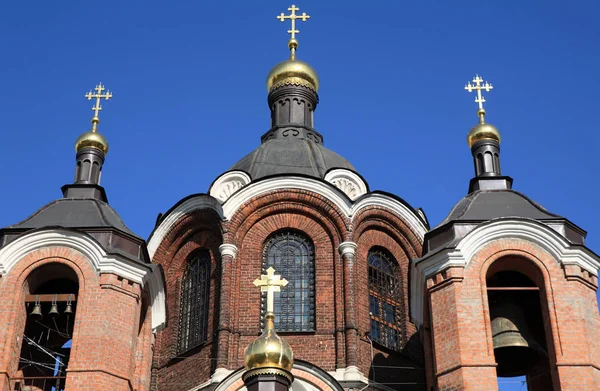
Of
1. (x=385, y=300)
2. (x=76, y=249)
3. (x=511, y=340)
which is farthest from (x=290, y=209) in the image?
(x=511, y=340)

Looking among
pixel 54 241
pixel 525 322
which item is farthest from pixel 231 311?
pixel 525 322

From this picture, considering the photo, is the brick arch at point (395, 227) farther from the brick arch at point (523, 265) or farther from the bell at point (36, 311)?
the bell at point (36, 311)

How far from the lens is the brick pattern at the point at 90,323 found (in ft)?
65.4

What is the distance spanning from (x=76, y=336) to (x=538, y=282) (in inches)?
278

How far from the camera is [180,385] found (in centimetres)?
2362

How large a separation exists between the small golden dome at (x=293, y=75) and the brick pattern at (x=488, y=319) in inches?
384

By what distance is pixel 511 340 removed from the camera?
2050 centimetres

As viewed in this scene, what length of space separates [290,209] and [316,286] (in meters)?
1.70

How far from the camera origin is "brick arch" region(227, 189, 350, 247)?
81.6ft

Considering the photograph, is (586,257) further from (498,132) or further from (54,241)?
(54,241)

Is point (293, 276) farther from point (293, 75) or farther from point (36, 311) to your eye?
point (293, 75)

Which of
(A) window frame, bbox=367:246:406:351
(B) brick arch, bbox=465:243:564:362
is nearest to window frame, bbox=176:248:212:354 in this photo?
(A) window frame, bbox=367:246:406:351

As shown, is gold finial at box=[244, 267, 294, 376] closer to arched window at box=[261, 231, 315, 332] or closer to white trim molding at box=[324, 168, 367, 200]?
arched window at box=[261, 231, 315, 332]

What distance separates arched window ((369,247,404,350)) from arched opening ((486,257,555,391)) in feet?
10.2
